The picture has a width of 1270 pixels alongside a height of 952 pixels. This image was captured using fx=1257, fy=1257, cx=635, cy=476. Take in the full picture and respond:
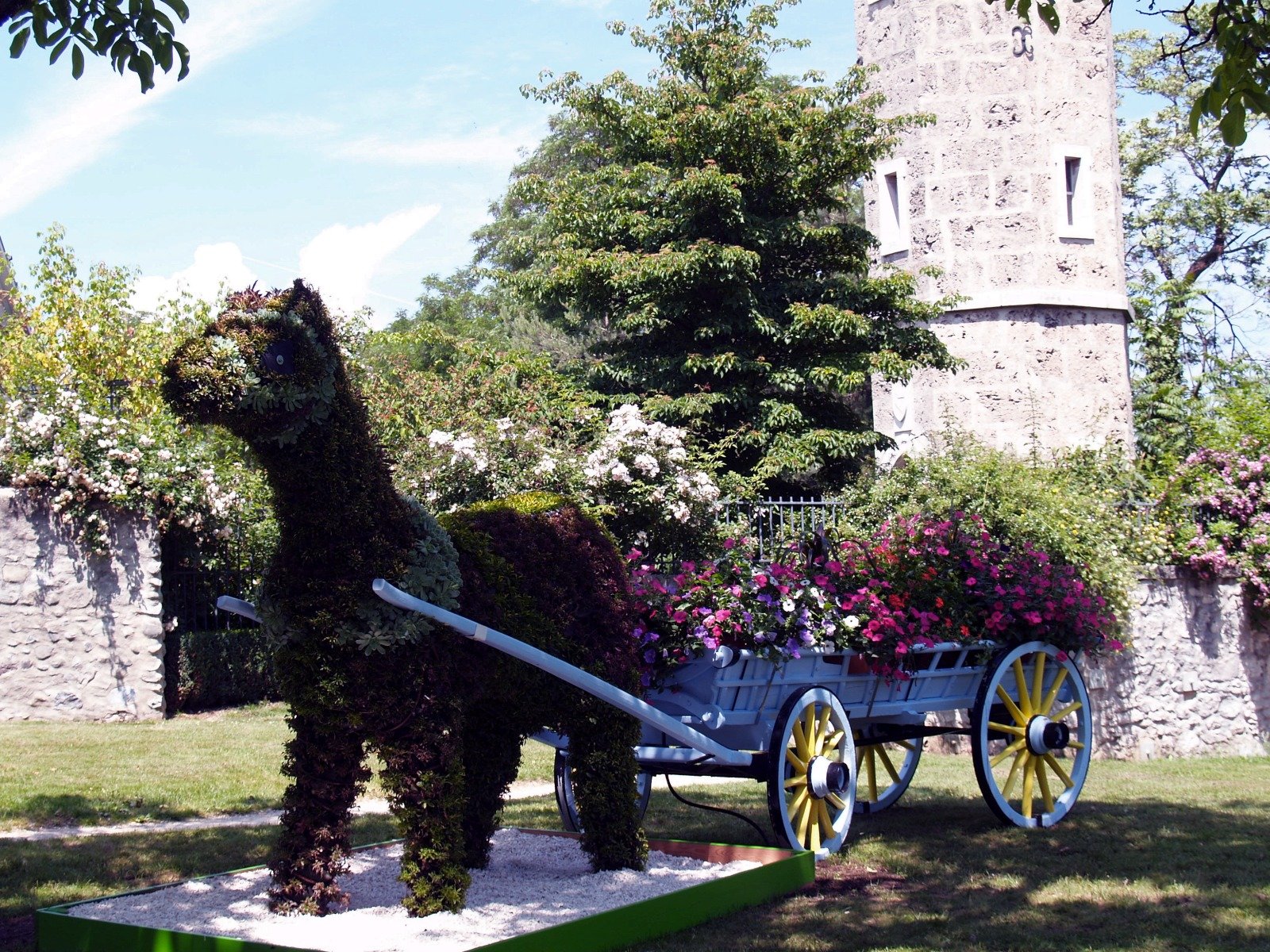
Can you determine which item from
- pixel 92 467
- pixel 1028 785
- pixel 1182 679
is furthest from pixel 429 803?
pixel 1182 679

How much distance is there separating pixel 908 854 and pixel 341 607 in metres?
4.12

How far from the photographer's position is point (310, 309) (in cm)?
521

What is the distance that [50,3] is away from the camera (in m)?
6.30

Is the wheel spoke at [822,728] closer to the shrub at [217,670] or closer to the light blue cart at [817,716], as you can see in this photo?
the light blue cart at [817,716]

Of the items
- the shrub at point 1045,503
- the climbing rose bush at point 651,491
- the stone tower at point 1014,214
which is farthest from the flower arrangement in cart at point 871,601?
the stone tower at point 1014,214

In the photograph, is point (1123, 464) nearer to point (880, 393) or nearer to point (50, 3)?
point (880, 393)

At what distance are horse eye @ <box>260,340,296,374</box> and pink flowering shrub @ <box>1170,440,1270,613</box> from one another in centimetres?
1191

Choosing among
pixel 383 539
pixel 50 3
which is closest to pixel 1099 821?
pixel 383 539

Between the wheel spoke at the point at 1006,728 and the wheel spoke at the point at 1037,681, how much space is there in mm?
250

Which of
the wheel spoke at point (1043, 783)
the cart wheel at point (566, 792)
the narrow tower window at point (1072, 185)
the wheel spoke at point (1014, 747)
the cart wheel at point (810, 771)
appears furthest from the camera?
the narrow tower window at point (1072, 185)

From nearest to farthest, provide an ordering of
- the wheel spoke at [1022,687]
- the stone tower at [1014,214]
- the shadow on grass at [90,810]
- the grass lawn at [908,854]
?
the grass lawn at [908,854], the wheel spoke at [1022,687], the shadow on grass at [90,810], the stone tower at [1014,214]

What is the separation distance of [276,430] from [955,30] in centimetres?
1845

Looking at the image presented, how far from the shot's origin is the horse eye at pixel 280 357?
4.95 meters

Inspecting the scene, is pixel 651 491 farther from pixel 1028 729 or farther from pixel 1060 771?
pixel 1028 729
